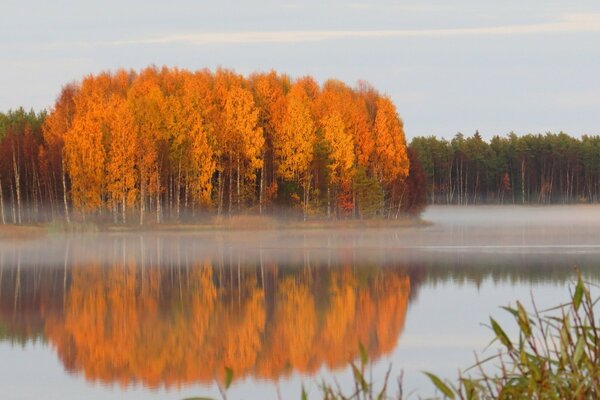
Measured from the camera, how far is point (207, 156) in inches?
2699

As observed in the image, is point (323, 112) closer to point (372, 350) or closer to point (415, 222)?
point (415, 222)

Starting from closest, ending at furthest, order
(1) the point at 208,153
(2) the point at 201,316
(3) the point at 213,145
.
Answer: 1. (2) the point at 201,316
2. (1) the point at 208,153
3. (3) the point at 213,145

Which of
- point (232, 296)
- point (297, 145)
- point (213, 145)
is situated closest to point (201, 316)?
point (232, 296)

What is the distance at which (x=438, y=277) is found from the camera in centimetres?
3212

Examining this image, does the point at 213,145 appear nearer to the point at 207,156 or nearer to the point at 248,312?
the point at 207,156

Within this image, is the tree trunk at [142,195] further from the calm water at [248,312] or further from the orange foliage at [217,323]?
the orange foliage at [217,323]

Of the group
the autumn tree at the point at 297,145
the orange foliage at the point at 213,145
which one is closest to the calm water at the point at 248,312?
the orange foliage at the point at 213,145

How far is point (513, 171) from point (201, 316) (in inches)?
5189

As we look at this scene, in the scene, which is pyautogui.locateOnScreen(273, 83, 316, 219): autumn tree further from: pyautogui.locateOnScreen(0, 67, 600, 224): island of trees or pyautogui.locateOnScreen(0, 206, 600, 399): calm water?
pyautogui.locateOnScreen(0, 206, 600, 399): calm water

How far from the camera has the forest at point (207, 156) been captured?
6769 centimetres

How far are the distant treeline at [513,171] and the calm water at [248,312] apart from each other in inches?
3939

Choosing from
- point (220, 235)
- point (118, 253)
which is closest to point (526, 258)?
point (118, 253)

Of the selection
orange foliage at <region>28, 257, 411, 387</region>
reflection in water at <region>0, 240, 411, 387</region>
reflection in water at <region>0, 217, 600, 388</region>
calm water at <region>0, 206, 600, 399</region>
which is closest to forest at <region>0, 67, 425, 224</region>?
reflection in water at <region>0, 217, 600, 388</region>

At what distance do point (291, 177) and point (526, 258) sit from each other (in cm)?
3269
